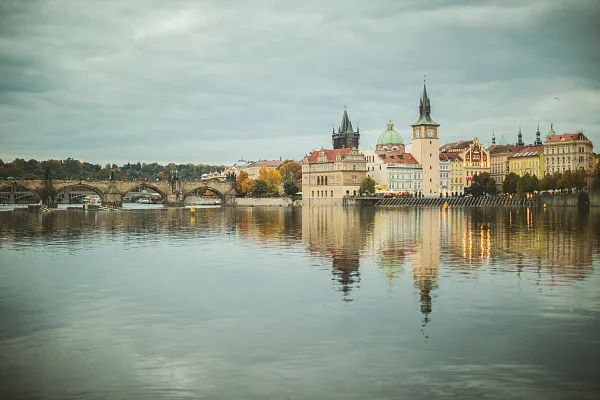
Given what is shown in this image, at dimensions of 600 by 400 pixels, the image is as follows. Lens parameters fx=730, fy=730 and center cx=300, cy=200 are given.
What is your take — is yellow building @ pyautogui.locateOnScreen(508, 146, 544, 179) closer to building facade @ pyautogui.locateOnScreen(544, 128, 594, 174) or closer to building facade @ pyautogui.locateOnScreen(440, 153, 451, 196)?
building facade @ pyautogui.locateOnScreen(544, 128, 594, 174)

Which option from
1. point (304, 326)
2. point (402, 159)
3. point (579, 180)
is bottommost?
point (304, 326)

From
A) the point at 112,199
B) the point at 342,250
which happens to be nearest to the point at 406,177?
the point at 112,199

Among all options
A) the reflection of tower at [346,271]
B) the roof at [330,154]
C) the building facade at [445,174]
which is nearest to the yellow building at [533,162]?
the building facade at [445,174]

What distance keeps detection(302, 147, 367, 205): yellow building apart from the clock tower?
46.4 ft

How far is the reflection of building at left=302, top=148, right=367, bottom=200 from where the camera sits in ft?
592

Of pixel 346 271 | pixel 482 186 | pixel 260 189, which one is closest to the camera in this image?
pixel 346 271

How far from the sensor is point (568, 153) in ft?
589

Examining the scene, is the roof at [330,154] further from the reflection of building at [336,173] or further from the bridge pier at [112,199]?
the bridge pier at [112,199]

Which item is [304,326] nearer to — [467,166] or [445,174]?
[445,174]

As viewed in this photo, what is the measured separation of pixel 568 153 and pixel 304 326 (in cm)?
17371

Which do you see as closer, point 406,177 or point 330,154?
point 406,177

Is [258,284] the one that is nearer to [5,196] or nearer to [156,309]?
[156,309]

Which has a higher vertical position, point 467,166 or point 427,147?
point 427,147

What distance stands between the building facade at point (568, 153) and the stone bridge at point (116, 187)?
81.9 metres
